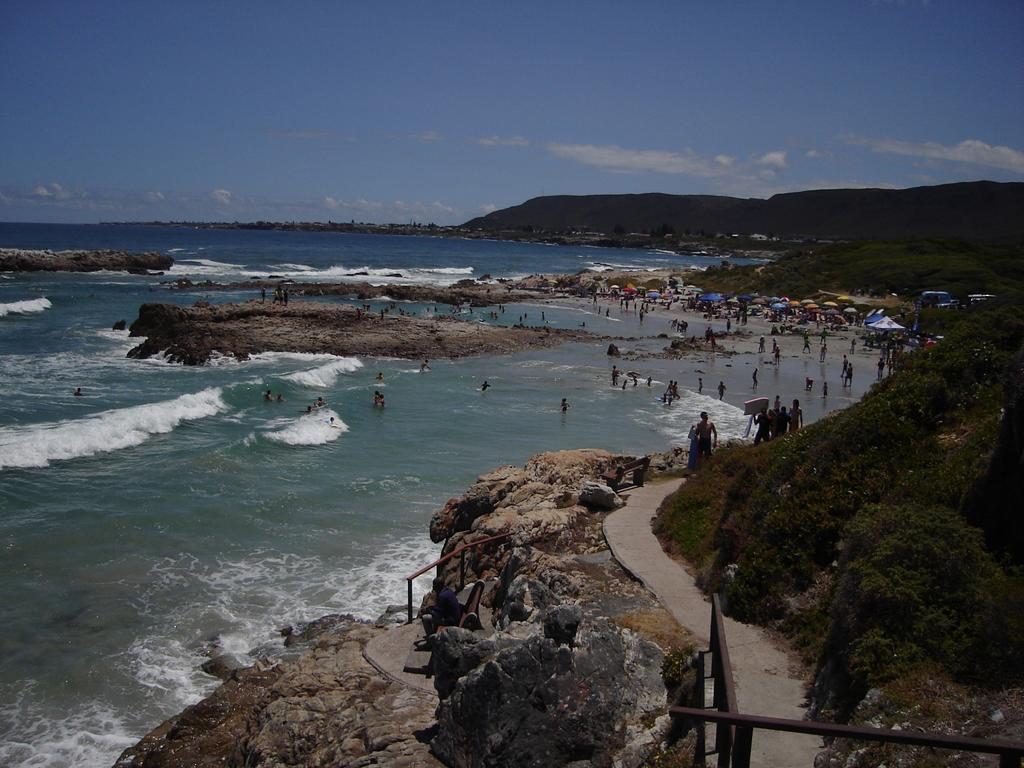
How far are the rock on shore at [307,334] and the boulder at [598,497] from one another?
1225 inches

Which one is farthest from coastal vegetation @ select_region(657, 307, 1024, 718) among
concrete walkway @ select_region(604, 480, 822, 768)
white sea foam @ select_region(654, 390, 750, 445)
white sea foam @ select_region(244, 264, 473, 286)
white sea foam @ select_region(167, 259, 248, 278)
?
white sea foam @ select_region(167, 259, 248, 278)

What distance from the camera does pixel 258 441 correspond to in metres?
25.7

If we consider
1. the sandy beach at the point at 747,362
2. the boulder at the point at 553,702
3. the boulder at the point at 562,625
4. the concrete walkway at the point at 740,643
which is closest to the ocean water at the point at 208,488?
the sandy beach at the point at 747,362

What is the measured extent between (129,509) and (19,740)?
920 centimetres

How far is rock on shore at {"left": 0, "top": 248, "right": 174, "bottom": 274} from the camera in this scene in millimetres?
88688

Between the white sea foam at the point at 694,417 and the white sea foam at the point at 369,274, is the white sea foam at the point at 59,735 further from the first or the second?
the white sea foam at the point at 369,274

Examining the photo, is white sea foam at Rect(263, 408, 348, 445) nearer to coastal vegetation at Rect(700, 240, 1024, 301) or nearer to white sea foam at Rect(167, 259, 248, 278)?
coastal vegetation at Rect(700, 240, 1024, 301)

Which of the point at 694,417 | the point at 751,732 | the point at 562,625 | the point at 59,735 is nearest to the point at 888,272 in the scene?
the point at 694,417

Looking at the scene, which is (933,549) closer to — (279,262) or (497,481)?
(497,481)

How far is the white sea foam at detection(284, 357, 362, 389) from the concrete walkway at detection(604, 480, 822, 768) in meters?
24.8

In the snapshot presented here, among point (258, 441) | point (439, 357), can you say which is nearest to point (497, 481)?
point (258, 441)

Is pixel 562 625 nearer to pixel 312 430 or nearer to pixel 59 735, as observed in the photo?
pixel 59 735

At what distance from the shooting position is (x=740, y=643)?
8.36 meters

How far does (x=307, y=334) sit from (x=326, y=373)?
10160 millimetres
